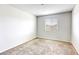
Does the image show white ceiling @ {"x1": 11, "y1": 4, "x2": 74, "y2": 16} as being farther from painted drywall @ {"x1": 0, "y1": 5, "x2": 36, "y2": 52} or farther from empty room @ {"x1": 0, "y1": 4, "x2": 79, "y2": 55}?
painted drywall @ {"x1": 0, "y1": 5, "x2": 36, "y2": 52}

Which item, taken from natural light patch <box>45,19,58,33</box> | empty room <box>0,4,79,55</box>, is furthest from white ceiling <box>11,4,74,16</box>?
natural light patch <box>45,19,58,33</box>

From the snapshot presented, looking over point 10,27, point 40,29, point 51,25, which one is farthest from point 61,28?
point 10,27

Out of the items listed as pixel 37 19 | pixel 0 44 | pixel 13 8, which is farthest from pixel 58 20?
pixel 0 44

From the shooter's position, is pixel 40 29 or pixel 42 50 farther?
pixel 40 29

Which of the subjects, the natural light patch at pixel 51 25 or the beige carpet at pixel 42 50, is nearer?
the beige carpet at pixel 42 50

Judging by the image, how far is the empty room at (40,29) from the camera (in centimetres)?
274

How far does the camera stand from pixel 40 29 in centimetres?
591

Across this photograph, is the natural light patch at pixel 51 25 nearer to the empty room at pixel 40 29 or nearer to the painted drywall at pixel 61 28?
the empty room at pixel 40 29

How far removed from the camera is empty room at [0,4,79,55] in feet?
9.00

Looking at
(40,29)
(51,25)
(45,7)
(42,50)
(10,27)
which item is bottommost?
(42,50)

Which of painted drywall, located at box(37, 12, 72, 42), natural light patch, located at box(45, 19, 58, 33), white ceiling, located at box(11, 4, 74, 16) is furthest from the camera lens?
natural light patch, located at box(45, 19, 58, 33)

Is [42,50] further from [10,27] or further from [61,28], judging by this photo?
[61,28]

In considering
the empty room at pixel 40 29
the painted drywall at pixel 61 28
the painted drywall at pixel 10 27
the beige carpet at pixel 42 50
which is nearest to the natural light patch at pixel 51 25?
the empty room at pixel 40 29
